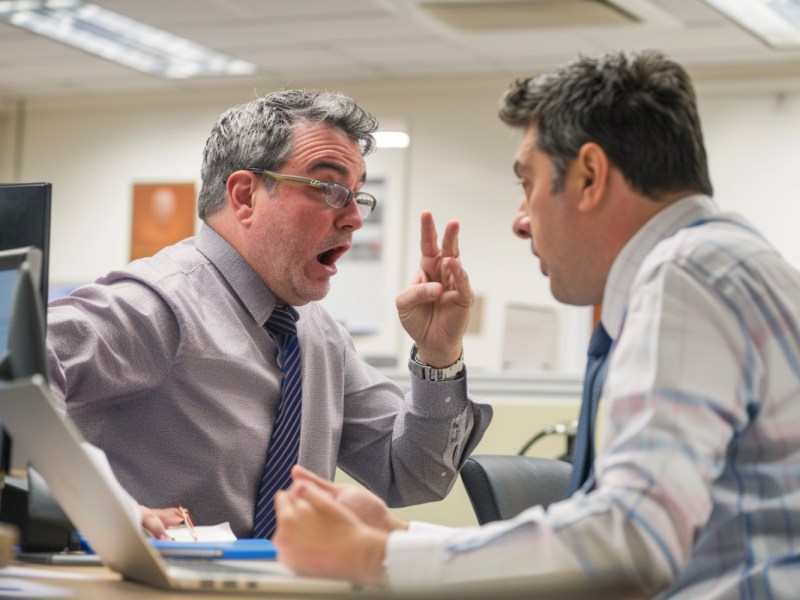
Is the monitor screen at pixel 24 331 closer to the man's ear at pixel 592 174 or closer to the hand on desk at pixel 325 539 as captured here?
the hand on desk at pixel 325 539

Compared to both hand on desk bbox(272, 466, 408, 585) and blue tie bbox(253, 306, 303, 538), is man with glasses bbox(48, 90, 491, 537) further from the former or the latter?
hand on desk bbox(272, 466, 408, 585)

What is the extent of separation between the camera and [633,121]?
1.15 m

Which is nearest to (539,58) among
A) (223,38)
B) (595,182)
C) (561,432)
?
(223,38)

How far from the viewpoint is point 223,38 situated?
6852mm

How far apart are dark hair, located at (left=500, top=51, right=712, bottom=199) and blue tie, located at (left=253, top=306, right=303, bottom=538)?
2.81ft

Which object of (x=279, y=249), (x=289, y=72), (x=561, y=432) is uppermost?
(x=289, y=72)

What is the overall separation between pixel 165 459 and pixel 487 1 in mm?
4729

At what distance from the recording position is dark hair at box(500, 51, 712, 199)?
115 cm

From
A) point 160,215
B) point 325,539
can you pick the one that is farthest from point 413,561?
point 160,215

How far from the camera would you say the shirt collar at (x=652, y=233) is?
114cm

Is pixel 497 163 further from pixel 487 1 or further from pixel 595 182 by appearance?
pixel 595 182

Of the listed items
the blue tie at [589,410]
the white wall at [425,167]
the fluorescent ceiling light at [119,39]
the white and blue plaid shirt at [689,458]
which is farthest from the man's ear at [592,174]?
the white wall at [425,167]

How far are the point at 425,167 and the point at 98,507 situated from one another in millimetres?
6961

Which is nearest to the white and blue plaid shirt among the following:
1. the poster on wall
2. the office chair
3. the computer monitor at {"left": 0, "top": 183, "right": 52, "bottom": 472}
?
the computer monitor at {"left": 0, "top": 183, "right": 52, "bottom": 472}
